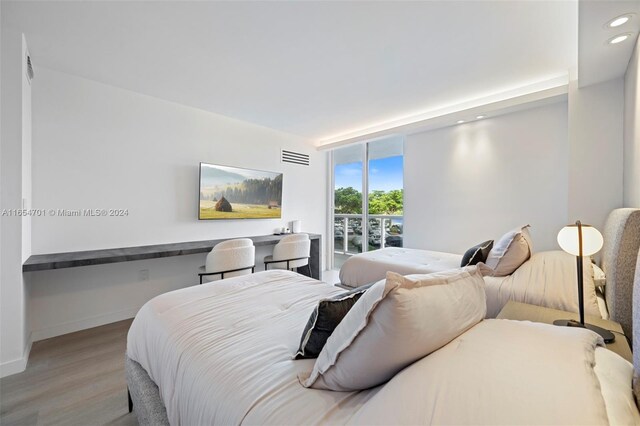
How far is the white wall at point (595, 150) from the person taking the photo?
231cm

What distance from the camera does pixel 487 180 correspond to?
3.53 m

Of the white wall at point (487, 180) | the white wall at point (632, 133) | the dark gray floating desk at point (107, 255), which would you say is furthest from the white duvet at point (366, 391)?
the white wall at point (487, 180)

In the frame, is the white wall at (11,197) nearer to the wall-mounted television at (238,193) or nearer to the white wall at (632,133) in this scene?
the wall-mounted television at (238,193)

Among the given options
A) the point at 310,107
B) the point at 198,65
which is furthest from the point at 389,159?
the point at 198,65

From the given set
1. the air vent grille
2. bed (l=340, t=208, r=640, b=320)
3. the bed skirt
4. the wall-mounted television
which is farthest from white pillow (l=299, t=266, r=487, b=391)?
the air vent grille

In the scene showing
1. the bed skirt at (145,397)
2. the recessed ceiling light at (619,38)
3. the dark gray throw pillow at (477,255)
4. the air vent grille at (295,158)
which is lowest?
the bed skirt at (145,397)

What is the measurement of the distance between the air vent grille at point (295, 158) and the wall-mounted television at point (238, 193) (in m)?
0.39

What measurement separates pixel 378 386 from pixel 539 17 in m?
2.59

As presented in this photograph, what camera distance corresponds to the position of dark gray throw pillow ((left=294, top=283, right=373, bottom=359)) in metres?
0.98

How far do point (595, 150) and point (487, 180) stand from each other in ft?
3.81

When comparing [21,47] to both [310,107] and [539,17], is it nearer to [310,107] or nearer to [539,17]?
[310,107]

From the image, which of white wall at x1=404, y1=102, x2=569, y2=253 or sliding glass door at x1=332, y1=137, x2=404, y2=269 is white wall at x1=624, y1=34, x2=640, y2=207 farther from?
sliding glass door at x1=332, y1=137, x2=404, y2=269

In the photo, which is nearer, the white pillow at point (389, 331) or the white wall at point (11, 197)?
the white pillow at point (389, 331)

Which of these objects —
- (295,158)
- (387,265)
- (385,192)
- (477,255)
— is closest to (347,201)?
(385,192)
